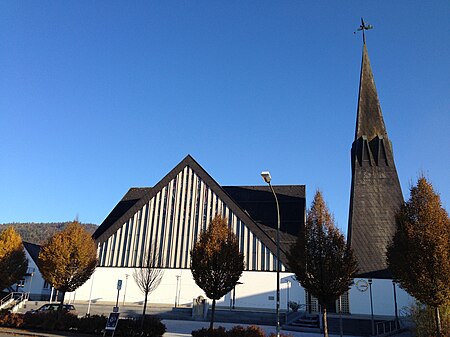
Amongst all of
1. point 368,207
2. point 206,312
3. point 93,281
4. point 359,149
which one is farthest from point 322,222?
point 93,281

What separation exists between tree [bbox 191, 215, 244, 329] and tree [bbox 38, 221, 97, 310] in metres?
8.10

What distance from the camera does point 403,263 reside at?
15461 mm

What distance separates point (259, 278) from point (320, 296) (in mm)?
17744

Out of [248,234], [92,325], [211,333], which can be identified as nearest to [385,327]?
[248,234]

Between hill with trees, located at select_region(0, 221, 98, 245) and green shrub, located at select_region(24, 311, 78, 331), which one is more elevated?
hill with trees, located at select_region(0, 221, 98, 245)

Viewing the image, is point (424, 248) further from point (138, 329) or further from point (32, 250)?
point (32, 250)

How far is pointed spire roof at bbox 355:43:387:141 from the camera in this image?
133ft

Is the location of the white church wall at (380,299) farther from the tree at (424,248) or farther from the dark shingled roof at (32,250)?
the dark shingled roof at (32,250)

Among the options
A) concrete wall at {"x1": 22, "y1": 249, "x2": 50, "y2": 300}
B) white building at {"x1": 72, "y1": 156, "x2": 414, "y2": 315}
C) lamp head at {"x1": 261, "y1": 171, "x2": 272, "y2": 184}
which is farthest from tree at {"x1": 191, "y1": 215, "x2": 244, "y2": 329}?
→ concrete wall at {"x1": 22, "y1": 249, "x2": 50, "y2": 300}

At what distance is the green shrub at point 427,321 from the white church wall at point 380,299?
13.5 m

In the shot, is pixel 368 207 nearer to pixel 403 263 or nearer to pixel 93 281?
pixel 403 263

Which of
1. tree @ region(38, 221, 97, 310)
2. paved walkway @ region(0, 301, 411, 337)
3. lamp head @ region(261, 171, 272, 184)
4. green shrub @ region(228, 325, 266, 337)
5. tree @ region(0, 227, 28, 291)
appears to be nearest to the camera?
lamp head @ region(261, 171, 272, 184)

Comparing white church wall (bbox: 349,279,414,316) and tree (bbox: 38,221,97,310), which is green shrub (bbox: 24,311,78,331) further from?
white church wall (bbox: 349,279,414,316)

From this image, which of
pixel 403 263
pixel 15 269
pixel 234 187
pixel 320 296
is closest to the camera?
pixel 403 263
